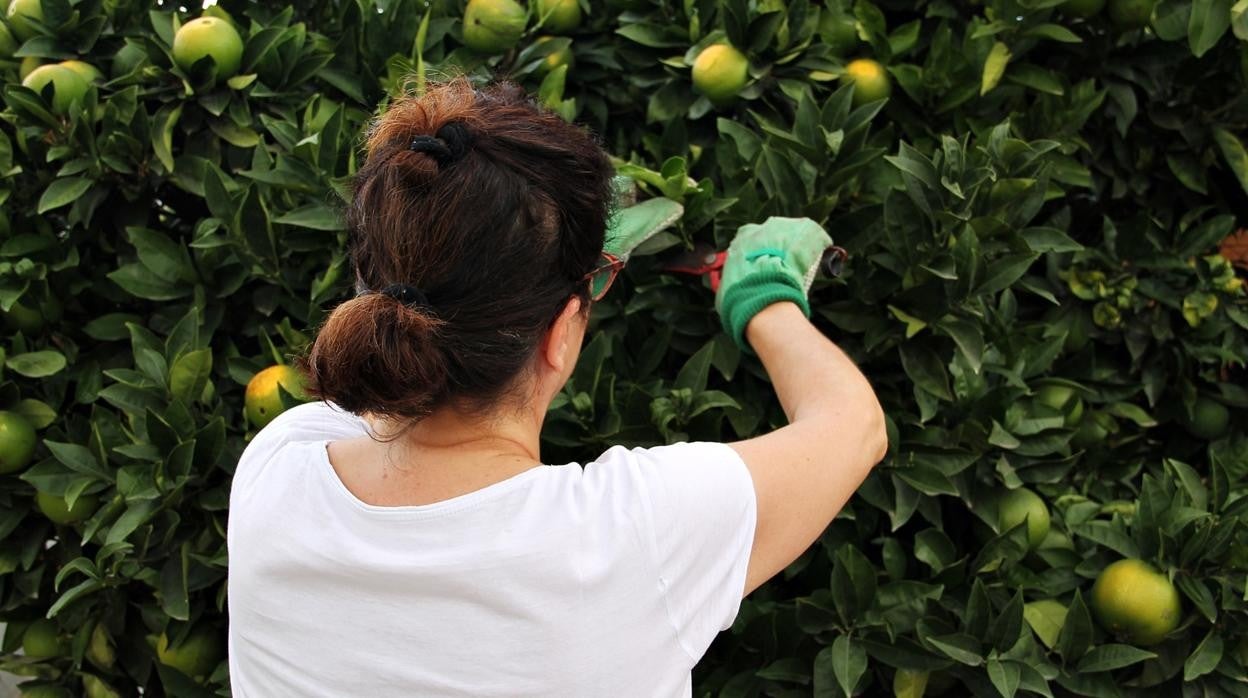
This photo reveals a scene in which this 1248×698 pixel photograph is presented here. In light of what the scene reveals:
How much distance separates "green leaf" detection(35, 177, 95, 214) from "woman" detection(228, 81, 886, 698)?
823mm

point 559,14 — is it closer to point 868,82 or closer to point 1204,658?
point 868,82

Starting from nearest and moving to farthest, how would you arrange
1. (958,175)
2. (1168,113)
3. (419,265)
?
(419,265)
(958,175)
(1168,113)

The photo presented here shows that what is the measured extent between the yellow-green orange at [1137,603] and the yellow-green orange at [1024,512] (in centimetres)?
10

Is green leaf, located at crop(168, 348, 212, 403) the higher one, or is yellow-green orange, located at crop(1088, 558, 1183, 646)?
green leaf, located at crop(168, 348, 212, 403)

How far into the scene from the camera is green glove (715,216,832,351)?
1.42 meters

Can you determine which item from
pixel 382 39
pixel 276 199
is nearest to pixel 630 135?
pixel 382 39

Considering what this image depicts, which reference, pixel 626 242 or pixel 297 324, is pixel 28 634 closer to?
pixel 297 324

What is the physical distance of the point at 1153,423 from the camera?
1.91 metres

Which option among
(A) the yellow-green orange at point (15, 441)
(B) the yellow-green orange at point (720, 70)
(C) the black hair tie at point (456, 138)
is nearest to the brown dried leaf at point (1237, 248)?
(B) the yellow-green orange at point (720, 70)

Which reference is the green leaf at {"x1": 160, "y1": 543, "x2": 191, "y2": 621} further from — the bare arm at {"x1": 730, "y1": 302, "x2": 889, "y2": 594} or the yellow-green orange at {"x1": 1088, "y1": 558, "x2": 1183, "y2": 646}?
the yellow-green orange at {"x1": 1088, "y1": 558, "x2": 1183, "y2": 646}

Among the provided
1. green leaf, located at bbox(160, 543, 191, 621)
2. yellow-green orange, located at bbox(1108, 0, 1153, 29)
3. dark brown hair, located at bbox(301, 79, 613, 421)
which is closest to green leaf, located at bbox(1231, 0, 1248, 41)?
yellow-green orange, located at bbox(1108, 0, 1153, 29)

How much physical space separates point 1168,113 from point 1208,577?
0.82 metres

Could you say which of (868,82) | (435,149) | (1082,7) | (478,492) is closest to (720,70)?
(868,82)

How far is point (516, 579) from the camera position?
39.2 inches
